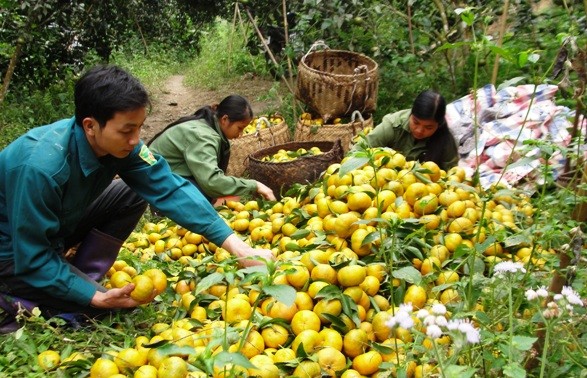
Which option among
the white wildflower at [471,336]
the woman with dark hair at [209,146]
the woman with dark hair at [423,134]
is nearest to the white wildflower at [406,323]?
the white wildflower at [471,336]

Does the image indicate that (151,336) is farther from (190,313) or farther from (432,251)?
(432,251)

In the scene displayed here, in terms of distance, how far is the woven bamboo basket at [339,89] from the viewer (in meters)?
5.14

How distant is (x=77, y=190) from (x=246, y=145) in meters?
2.75

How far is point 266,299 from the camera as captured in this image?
2.15m

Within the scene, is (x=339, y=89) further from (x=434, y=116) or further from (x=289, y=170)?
(x=434, y=116)

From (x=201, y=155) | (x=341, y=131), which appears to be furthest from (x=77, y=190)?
(x=341, y=131)

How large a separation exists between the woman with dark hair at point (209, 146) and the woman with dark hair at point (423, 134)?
0.86 metres

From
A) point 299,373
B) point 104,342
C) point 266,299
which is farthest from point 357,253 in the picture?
point 104,342

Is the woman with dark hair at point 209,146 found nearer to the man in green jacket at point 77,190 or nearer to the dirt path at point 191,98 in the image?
the man in green jacket at point 77,190

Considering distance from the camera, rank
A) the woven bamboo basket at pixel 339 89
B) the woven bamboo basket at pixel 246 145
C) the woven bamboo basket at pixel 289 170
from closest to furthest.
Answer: the woven bamboo basket at pixel 289 170 < the woven bamboo basket at pixel 246 145 < the woven bamboo basket at pixel 339 89

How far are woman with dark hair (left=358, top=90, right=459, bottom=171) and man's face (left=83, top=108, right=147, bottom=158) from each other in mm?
2063

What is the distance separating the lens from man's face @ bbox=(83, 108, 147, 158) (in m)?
Answer: 2.16

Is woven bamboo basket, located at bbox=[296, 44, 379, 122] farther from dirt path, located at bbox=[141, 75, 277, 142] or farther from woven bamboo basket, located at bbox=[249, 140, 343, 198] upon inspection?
dirt path, located at bbox=[141, 75, 277, 142]

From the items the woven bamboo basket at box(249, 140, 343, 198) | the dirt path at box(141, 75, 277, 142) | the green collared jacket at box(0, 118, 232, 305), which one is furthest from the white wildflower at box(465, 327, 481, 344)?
the dirt path at box(141, 75, 277, 142)
